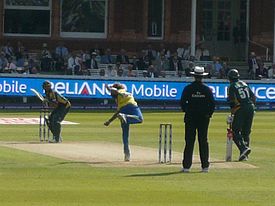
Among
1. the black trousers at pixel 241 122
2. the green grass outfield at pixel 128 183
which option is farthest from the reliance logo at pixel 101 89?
the black trousers at pixel 241 122

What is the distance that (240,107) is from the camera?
70.2 ft

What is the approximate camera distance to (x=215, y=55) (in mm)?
50812

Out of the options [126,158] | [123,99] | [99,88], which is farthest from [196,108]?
[99,88]

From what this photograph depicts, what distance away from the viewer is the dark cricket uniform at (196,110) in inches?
741

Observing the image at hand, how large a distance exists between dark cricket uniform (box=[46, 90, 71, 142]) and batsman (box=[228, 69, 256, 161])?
5.74m

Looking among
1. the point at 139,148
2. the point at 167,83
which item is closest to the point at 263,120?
the point at 167,83

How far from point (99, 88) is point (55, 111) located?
14.6 meters

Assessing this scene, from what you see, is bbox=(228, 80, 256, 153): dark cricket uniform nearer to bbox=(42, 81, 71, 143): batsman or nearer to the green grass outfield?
the green grass outfield

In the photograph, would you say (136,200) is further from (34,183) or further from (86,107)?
(86,107)

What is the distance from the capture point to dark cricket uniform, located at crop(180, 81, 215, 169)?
18.8m

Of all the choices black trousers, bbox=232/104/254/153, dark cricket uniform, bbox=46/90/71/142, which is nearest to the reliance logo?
dark cricket uniform, bbox=46/90/71/142

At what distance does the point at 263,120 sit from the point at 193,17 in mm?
11066

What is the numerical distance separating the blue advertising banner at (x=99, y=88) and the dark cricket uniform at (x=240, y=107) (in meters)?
18.7

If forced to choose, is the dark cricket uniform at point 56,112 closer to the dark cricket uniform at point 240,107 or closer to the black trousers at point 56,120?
the black trousers at point 56,120
